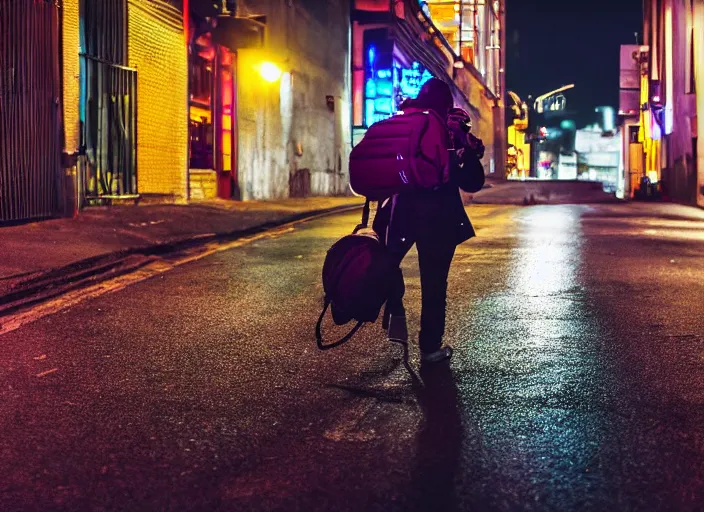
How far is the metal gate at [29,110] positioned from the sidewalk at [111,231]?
490 millimetres

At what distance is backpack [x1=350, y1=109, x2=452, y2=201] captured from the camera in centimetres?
505

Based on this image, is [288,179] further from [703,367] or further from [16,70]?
[703,367]

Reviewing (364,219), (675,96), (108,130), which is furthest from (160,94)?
(675,96)

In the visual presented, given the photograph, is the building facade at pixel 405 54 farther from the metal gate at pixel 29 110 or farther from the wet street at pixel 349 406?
the wet street at pixel 349 406

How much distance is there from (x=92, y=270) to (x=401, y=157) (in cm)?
645

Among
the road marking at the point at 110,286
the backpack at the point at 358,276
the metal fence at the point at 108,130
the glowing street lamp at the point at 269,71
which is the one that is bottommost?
the road marking at the point at 110,286

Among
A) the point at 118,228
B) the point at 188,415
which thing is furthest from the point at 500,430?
the point at 118,228

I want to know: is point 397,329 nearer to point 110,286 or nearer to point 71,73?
point 110,286

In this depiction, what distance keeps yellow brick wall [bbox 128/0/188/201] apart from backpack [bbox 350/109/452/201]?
543 inches

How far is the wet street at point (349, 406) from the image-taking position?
3.45 meters

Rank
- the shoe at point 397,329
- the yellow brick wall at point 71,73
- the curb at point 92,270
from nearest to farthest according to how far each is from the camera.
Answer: the shoe at point 397,329 → the curb at point 92,270 → the yellow brick wall at point 71,73

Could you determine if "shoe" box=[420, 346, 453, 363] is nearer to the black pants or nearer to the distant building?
the black pants

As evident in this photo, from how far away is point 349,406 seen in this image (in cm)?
469

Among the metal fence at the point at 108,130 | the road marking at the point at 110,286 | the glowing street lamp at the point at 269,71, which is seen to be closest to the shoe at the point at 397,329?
the road marking at the point at 110,286
